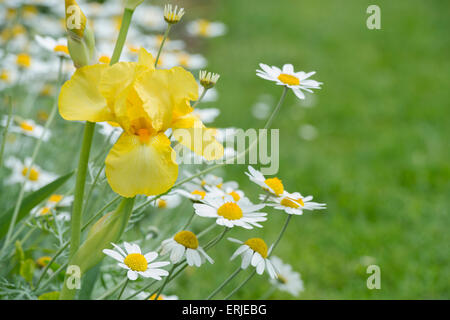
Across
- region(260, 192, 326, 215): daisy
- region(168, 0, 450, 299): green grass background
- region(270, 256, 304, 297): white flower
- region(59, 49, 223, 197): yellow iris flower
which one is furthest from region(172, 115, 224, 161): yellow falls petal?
region(168, 0, 450, 299): green grass background

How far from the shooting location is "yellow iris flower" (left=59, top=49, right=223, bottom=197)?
684mm

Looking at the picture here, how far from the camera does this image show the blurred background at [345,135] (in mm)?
1688

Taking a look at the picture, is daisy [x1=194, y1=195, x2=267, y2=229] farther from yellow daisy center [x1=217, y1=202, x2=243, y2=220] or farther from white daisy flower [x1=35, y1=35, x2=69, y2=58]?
white daisy flower [x1=35, y1=35, x2=69, y2=58]

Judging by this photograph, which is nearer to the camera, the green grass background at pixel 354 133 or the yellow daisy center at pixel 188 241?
the yellow daisy center at pixel 188 241

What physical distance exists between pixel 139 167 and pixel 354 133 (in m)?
2.14

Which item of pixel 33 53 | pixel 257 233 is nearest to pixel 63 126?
pixel 33 53

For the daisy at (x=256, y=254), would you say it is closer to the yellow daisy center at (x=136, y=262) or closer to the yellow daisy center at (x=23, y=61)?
the yellow daisy center at (x=136, y=262)

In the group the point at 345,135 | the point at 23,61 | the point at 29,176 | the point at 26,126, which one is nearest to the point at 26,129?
the point at 26,126

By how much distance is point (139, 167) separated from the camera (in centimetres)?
69

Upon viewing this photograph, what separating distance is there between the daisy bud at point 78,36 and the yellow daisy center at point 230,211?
0.99 ft

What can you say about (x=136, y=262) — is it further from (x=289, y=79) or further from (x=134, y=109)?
(x=289, y=79)

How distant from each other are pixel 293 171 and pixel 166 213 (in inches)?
30.5

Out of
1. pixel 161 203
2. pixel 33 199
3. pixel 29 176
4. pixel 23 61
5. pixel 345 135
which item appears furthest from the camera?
pixel 345 135

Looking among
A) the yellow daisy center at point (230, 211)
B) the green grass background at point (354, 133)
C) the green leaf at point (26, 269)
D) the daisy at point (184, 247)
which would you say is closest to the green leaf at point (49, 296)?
the green leaf at point (26, 269)
